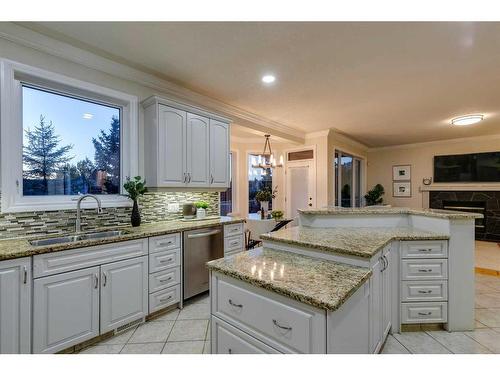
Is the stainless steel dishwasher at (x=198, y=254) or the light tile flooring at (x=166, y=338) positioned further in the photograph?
the stainless steel dishwasher at (x=198, y=254)

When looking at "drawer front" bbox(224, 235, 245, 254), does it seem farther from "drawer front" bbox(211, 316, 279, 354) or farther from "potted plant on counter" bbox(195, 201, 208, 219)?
"drawer front" bbox(211, 316, 279, 354)

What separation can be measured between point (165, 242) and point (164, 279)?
15.0 inches

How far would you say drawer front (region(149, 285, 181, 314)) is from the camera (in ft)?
7.90

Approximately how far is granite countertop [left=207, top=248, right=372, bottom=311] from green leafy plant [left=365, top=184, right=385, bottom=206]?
21.5 ft

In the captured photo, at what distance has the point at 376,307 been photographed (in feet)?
5.73

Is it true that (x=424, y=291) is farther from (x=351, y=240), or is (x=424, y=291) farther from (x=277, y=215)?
(x=277, y=215)

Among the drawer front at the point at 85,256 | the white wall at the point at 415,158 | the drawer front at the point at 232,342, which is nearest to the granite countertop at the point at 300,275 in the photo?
the drawer front at the point at 232,342


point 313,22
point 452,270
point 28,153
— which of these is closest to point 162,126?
point 28,153

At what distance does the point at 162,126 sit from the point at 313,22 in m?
1.82

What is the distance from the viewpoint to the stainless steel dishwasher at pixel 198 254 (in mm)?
2707

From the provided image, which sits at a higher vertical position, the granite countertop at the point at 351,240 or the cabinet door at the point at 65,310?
the granite countertop at the point at 351,240

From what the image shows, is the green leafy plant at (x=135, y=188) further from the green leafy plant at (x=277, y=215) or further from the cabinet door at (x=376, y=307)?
the green leafy plant at (x=277, y=215)

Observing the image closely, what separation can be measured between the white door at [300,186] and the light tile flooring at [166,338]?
382cm

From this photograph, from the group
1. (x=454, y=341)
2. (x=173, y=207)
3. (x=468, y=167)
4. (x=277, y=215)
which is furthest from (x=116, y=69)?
(x=468, y=167)
